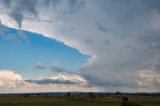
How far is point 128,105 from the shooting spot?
103625 mm

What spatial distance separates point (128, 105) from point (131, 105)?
2.66m

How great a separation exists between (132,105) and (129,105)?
1427 mm

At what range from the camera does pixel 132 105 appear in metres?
101

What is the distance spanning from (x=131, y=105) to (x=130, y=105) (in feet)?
2.01

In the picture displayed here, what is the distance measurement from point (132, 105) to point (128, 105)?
268cm

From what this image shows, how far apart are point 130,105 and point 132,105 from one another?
2.47 feet

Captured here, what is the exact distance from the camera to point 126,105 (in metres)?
105

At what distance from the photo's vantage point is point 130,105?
101625 millimetres

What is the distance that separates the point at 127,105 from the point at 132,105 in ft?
11.8

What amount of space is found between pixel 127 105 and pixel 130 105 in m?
2.96

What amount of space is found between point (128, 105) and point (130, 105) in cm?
205

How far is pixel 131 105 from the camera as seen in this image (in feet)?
332
